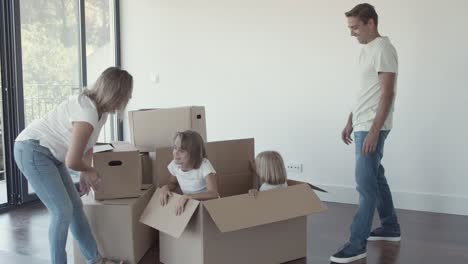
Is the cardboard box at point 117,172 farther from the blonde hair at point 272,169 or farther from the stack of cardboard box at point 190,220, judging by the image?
the blonde hair at point 272,169

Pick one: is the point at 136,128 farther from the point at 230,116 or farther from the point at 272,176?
the point at 230,116

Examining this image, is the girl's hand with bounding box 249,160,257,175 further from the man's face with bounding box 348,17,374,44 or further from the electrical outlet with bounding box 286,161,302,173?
the electrical outlet with bounding box 286,161,302,173

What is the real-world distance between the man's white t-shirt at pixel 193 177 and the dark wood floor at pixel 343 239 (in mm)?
444

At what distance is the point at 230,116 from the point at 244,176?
1.35 metres

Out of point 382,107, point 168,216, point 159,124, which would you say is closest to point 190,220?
point 168,216

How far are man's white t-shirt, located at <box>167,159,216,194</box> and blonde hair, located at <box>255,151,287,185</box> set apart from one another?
0.29 metres

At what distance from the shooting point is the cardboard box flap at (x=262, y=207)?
2172 millimetres

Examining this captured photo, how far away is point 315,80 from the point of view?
382cm

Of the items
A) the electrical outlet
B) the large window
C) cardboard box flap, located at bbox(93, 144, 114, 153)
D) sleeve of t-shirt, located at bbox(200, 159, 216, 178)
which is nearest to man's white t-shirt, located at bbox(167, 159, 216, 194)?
sleeve of t-shirt, located at bbox(200, 159, 216, 178)

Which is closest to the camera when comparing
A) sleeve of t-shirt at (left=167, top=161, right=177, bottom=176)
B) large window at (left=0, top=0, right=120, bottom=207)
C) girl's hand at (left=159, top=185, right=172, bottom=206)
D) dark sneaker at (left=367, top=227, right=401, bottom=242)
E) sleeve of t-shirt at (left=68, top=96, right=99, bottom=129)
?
sleeve of t-shirt at (left=68, top=96, right=99, bottom=129)

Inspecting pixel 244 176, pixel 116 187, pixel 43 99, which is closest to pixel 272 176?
pixel 244 176

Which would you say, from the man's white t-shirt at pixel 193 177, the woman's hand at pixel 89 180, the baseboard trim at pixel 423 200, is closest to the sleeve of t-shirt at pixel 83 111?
the woman's hand at pixel 89 180

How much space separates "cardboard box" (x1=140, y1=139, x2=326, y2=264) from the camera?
2203 millimetres

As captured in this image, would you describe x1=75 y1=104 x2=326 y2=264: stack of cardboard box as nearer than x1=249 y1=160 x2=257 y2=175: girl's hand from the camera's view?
Yes
